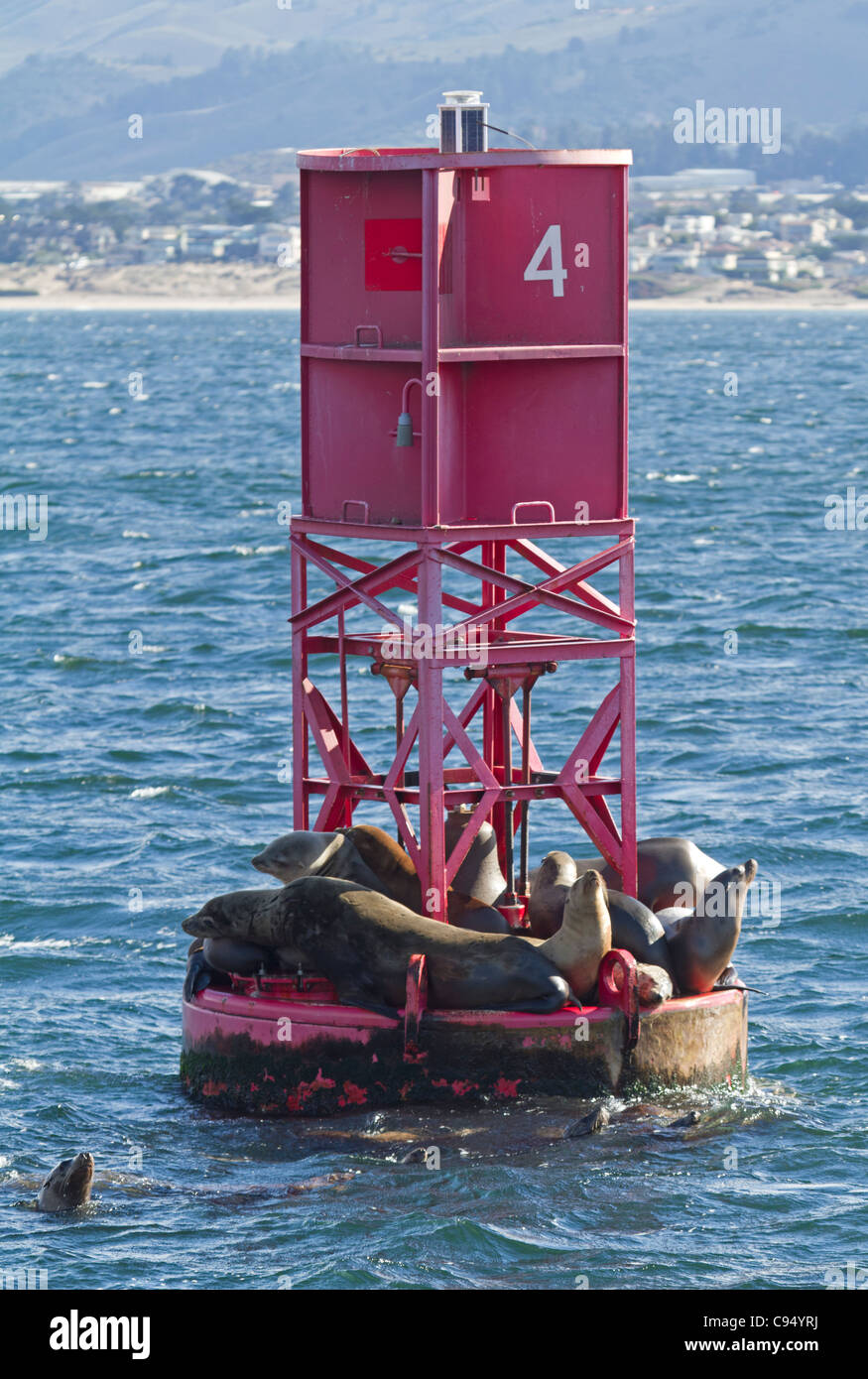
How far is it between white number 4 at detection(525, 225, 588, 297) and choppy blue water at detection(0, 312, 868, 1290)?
7097 mm

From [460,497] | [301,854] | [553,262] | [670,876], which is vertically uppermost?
[553,262]

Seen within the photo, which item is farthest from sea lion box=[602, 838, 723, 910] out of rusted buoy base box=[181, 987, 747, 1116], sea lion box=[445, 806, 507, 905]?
rusted buoy base box=[181, 987, 747, 1116]

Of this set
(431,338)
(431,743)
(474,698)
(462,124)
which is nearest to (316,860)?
(431,743)

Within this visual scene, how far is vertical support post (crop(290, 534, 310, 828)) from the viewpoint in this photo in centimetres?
2319

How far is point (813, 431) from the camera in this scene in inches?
4250

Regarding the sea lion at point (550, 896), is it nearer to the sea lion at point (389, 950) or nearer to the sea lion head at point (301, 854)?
the sea lion at point (389, 950)

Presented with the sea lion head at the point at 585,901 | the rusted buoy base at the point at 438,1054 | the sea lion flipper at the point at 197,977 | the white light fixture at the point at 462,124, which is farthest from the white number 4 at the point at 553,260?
the sea lion flipper at the point at 197,977

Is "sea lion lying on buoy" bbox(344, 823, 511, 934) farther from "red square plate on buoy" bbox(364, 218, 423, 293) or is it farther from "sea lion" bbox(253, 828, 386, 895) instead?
"red square plate on buoy" bbox(364, 218, 423, 293)

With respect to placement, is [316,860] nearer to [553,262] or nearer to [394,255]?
[394,255]

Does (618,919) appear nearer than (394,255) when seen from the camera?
No

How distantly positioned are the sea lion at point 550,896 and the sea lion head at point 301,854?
6.21 ft

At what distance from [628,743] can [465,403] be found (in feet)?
11.0

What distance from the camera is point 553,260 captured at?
21797mm
